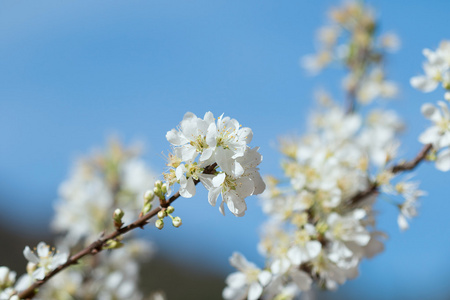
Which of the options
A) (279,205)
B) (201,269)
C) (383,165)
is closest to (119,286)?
(279,205)

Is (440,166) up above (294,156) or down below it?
below

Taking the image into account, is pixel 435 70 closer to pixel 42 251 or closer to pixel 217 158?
pixel 217 158

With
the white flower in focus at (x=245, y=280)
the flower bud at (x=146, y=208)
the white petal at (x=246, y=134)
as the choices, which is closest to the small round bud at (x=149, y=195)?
the flower bud at (x=146, y=208)

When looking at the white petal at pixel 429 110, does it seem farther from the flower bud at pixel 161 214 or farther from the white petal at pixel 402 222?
the flower bud at pixel 161 214

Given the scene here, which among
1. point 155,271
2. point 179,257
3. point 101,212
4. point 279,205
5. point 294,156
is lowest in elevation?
point 279,205

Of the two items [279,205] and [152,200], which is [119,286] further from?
[152,200]

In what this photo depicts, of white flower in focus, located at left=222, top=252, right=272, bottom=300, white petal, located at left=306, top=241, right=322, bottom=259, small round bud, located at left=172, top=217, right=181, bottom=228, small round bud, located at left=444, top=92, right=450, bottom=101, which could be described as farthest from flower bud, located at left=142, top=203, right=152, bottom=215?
small round bud, located at left=444, top=92, right=450, bottom=101

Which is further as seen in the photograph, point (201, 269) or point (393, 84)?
point (201, 269)
